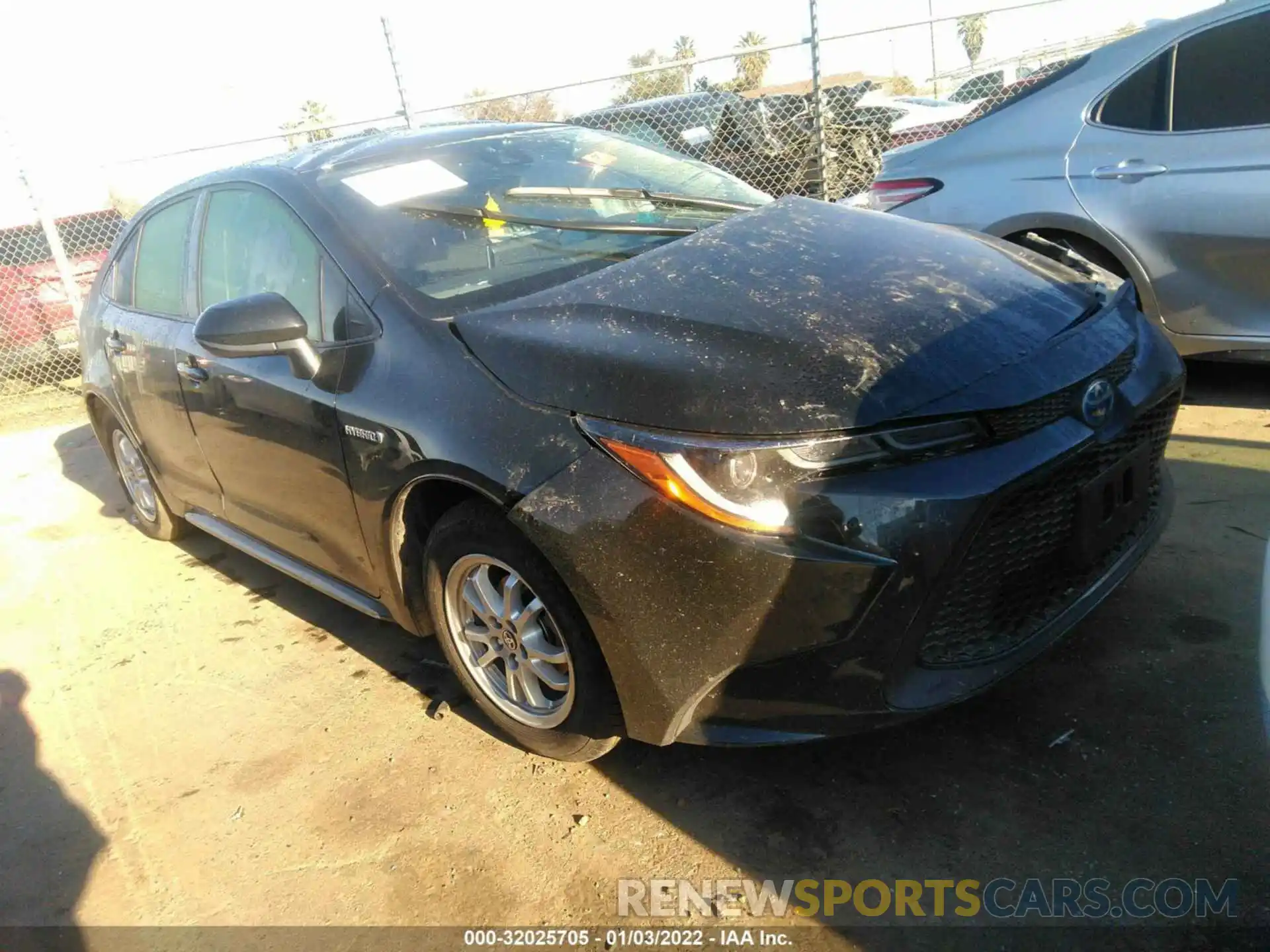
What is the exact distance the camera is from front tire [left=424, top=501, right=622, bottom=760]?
7.59 feet

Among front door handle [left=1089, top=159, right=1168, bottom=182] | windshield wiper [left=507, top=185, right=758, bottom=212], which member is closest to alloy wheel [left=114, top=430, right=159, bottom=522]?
windshield wiper [left=507, top=185, right=758, bottom=212]

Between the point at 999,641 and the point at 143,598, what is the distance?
374cm

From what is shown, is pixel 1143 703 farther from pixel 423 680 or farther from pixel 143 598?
pixel 143 598

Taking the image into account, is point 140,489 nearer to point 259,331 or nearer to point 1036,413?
point 259,331


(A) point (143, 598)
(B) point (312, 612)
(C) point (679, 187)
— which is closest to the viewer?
(C) point (679, 187)

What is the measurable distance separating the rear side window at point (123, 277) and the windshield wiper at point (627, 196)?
2.12 metres

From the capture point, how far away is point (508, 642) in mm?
2580

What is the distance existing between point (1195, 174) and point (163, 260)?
430 centimetres

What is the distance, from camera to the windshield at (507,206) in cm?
285

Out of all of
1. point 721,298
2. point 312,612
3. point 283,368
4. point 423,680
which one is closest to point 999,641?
point 721,298

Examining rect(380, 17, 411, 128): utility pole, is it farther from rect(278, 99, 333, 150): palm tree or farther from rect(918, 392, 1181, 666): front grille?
rect(918, 392, 1181, 666): front grille

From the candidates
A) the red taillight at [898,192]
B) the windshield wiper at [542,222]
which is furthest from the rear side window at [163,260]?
the red taillight at [898,192]

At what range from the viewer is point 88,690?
11.8 ft

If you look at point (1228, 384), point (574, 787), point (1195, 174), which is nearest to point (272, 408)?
point (574, 787)
